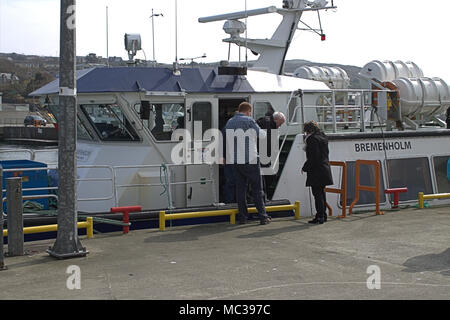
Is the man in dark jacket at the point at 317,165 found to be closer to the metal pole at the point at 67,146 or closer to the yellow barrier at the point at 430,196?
the yellow barrier at the point at 430,196

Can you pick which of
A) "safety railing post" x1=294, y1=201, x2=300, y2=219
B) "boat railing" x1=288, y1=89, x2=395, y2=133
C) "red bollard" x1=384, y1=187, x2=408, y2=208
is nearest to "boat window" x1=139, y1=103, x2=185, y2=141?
"boat railing" x1=288, y1=89, x2=395, y2=133

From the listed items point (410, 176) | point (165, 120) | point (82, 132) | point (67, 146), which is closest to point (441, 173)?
point (410, 176)

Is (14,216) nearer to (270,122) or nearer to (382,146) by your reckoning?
(270,122)

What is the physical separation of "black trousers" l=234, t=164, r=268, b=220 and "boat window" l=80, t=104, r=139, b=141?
172 cm

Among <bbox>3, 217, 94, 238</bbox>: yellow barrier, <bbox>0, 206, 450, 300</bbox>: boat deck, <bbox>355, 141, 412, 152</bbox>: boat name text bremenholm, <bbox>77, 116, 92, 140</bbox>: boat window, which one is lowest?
<bbox>0, 206, 450, 300</bbox>: boat deck

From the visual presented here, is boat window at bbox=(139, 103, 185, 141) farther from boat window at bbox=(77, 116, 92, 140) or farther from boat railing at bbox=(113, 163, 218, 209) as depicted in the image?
boat window at bbox=(77, 116, 92, 140)

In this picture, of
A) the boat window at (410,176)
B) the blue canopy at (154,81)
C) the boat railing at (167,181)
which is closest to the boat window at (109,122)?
the blue canopy at (154,81)

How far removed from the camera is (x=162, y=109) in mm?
9203

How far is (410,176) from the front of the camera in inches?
448

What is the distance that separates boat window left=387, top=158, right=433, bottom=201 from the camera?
36.4 ft

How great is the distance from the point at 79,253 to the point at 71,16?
8.73 feet

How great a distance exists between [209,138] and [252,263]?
131 inches

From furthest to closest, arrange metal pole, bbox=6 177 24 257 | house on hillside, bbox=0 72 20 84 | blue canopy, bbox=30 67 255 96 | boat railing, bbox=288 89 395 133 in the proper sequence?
house on hillside, bbox=0 72 20 84, boat railing, bbox=288 89 395 133, blue canopy, bbox=30 67 255 96, metal pole, bbox=6 177 24 257
